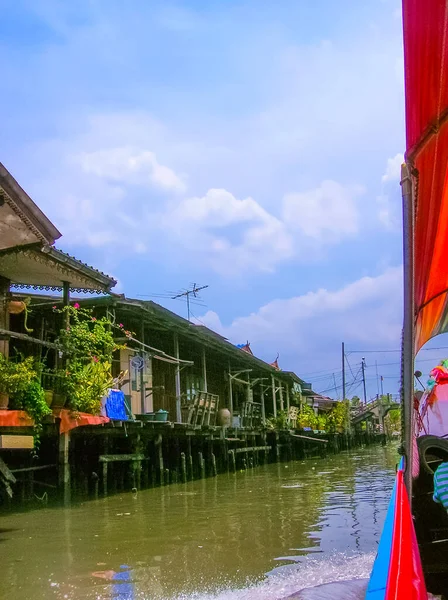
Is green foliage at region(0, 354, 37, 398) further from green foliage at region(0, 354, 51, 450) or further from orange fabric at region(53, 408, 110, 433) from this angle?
orange fabric at region(53, 408, 110, 433)

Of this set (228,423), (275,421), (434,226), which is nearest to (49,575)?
(434,226)

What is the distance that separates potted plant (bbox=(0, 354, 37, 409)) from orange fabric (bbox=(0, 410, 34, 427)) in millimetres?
144

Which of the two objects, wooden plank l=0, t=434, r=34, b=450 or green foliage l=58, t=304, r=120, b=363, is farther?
green foliage l=58, t=304, r=120, b=363

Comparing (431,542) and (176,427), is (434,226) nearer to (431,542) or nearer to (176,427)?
(431,542)

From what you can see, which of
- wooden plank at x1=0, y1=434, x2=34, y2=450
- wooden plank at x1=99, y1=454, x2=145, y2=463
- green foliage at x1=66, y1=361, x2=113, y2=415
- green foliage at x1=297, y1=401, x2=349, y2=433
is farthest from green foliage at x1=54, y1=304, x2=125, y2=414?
green foliage at x1=297, y1=401, x2=349, y2=433

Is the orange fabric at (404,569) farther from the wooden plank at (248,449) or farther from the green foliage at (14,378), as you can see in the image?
the wooden plank at (248,449)

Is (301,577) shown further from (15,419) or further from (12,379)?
(12,379)

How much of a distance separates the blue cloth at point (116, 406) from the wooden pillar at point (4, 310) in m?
2.21

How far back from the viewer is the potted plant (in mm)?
8711

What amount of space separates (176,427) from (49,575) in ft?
27.7

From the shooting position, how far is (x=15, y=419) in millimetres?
8766

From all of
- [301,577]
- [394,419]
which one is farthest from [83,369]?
[394,419]

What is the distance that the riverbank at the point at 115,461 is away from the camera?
1066cm

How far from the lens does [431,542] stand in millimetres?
3770
